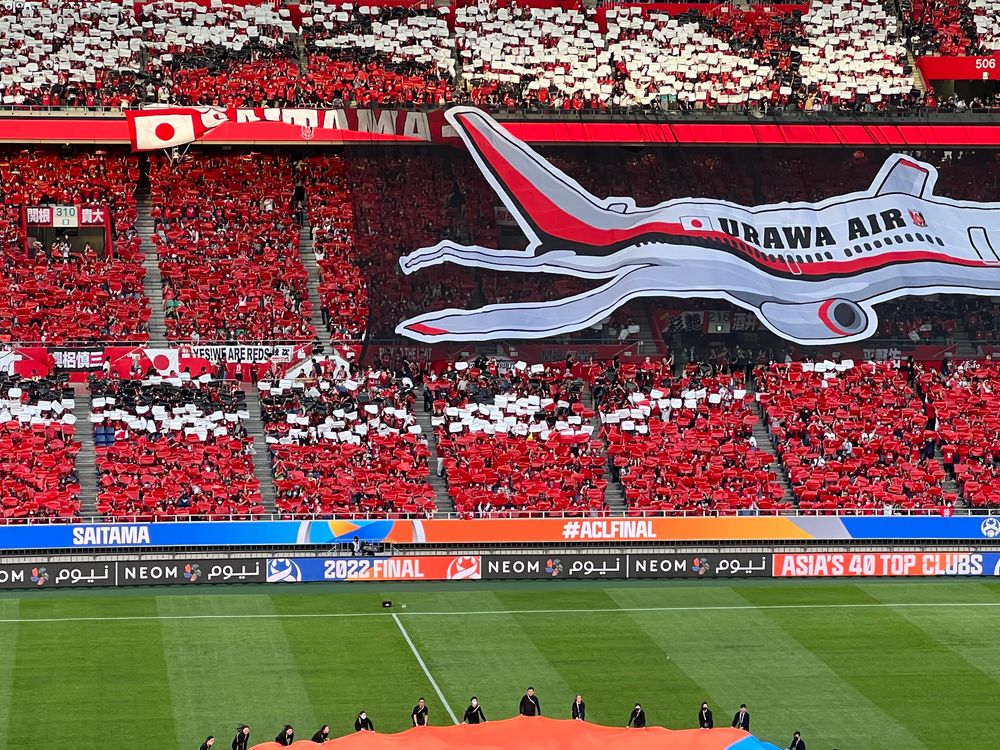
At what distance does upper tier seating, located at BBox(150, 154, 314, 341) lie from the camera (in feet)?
156

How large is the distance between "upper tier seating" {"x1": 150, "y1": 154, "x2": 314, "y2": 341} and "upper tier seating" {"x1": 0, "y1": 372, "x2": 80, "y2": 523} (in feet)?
16.5

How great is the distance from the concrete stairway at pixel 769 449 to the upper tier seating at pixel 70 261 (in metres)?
18.0

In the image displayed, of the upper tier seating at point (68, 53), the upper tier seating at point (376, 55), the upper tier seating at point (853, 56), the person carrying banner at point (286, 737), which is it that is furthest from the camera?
the upper tier seating at point (853, 56)

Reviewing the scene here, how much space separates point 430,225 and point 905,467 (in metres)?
16.9

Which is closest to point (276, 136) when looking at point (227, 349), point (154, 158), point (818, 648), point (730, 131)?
point (154, 158)

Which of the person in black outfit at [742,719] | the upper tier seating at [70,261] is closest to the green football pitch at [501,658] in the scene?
the person in black outfit at [742,719]

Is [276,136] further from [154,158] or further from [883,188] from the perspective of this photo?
[883,188]

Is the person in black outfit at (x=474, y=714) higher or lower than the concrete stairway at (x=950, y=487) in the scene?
lower

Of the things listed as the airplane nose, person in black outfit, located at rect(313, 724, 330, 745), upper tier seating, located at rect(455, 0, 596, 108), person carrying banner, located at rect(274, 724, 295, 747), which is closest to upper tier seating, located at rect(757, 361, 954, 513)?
the airplane nose

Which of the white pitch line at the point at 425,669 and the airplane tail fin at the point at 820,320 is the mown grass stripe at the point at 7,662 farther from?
the airplane tail fin at the point at 820,320

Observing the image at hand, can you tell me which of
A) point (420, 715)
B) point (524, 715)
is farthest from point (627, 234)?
point (420, 715)

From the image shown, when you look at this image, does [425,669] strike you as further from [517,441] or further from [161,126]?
[161,126]

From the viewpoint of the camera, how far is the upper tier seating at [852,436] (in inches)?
1710

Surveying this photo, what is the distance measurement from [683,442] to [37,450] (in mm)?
17387
